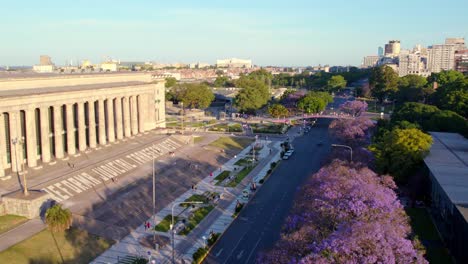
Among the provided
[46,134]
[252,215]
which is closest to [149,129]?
[46,134]

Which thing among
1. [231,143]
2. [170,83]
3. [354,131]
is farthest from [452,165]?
[170,83]

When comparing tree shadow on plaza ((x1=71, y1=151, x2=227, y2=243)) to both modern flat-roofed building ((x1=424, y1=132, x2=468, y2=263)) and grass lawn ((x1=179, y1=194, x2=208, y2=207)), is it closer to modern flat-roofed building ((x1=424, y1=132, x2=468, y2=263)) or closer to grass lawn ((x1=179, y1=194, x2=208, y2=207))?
grass lawn ((x1=179, y1=194, x2=208, y2=207))

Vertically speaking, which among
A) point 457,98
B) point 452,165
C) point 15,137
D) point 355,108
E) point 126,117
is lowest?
A: point 452,165

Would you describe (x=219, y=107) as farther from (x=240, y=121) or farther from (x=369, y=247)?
(x=369, y=247)

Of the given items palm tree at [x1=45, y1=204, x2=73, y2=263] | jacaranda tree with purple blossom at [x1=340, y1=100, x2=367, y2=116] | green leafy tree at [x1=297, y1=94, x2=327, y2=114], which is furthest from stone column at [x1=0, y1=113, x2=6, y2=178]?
jacaranda tree with purple blossom at [x1=340, y1=100, x2=367, y2=116]

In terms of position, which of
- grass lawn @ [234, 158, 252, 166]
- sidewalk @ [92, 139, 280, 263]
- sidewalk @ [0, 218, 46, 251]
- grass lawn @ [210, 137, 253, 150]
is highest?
grass lawn @ [210, 137, 253, 150]

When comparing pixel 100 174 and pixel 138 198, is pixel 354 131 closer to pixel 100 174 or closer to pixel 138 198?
pixel 138 198
